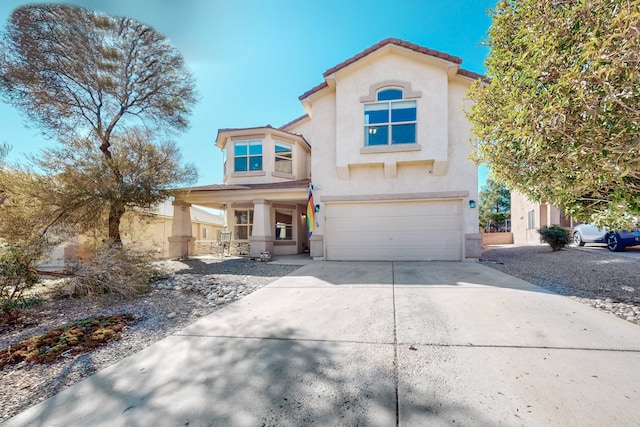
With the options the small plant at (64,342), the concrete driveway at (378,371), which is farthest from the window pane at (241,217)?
the small plant at (64,342)

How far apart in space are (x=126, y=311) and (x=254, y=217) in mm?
6847

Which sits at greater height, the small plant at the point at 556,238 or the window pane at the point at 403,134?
the window pane at the point at 403,134

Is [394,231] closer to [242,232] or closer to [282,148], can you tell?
[282,148]

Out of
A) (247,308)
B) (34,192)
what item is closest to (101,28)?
(34,192)

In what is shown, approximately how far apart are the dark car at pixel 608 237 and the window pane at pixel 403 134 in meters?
7.55

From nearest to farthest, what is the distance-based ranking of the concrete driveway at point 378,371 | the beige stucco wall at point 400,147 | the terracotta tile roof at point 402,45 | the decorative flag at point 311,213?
the concrete driveway at point 378,371 < the terracotta tile roof at point 402,45 < the beige stucco wall at point 400,147 < the decorative flag at point 311,213

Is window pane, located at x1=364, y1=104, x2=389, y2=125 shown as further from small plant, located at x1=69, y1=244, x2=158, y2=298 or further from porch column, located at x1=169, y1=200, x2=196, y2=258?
small plant, located at x1=69, y1=244, x2=158, y2=298

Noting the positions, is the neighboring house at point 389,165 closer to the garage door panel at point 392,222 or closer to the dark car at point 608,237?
the garage door panel at point 392,222

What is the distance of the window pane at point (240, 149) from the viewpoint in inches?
520

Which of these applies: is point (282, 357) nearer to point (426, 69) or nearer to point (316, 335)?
point (316, 335)

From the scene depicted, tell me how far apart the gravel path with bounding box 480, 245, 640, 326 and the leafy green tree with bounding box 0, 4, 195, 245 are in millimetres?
10747

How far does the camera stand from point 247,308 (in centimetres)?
486

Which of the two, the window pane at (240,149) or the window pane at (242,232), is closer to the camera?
the window pane at (240,149)

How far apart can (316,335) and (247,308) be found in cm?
179
